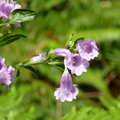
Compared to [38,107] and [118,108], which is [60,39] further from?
[118,108]

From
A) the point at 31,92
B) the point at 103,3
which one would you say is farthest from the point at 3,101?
the point at 103,3

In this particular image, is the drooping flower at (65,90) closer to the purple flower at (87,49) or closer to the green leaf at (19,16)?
the purple flower at (87,49)

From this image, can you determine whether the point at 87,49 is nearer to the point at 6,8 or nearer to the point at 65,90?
the point at 65,90

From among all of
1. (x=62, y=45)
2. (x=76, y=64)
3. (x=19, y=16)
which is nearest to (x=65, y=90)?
(x=76, y=64)

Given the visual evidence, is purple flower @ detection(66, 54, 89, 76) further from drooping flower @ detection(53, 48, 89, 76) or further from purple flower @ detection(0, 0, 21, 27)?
purple flower @ detection(0, 0, 21, 27)

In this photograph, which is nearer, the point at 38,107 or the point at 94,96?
the point at 38,107

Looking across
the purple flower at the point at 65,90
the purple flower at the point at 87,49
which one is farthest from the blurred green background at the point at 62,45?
the purple flower at the point at 87,49
